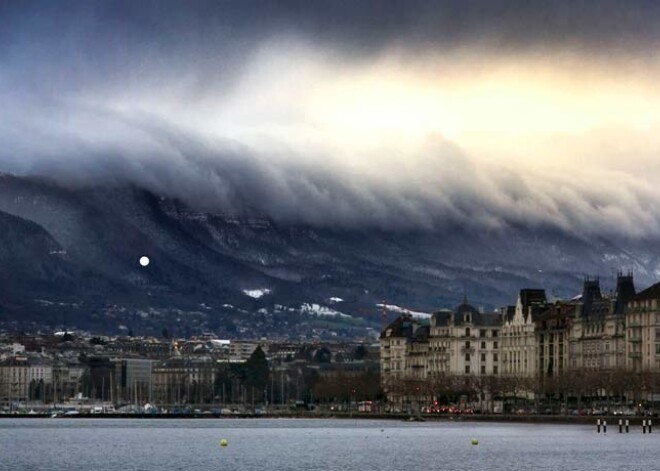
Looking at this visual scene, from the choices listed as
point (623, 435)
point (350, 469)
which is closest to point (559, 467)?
point (350, 469)

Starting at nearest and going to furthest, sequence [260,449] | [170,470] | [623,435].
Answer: [170,470], [260,449], [623,435]

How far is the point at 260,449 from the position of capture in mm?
178500

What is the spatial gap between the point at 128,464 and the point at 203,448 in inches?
1156

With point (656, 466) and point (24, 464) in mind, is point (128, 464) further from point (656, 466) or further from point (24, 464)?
point (656, 466)

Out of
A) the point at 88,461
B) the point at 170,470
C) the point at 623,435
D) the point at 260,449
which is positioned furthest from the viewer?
the point at 623,435

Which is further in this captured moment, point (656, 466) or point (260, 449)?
point (260, 449)

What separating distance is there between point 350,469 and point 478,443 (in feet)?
130

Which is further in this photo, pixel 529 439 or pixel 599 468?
pixel 529 439

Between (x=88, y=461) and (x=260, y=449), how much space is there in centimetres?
2311

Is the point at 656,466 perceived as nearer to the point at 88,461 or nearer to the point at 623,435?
the point at 88,461

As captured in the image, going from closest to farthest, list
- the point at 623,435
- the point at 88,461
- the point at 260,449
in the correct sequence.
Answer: the point at 88,461, the point at 260,449, the point at 623,435

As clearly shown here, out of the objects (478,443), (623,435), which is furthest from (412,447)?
(623,435)

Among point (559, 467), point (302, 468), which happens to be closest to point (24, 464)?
point (302, 468)

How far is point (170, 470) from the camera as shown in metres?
146
